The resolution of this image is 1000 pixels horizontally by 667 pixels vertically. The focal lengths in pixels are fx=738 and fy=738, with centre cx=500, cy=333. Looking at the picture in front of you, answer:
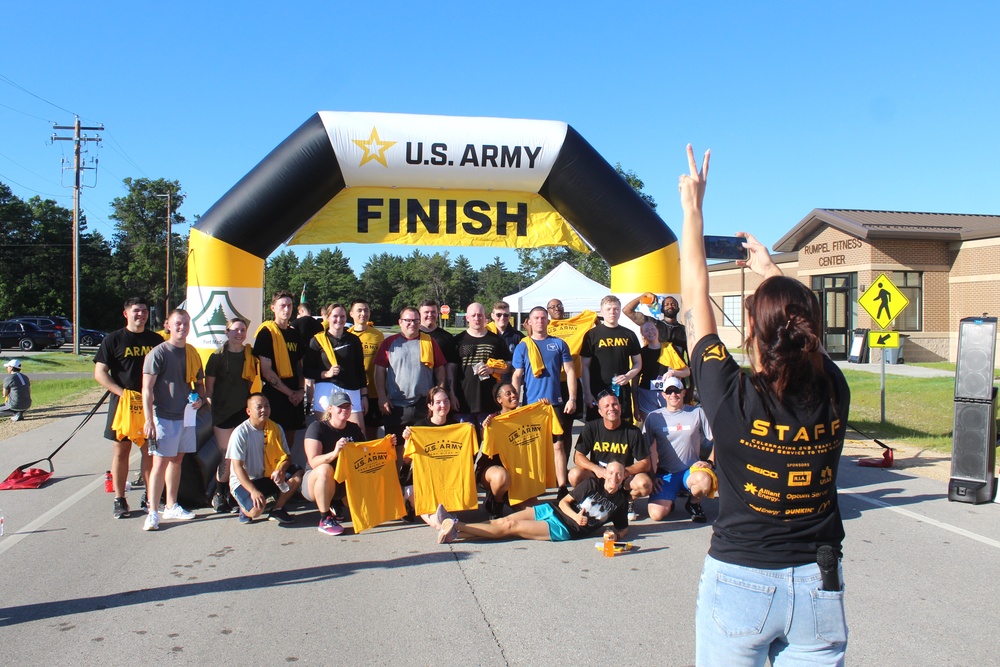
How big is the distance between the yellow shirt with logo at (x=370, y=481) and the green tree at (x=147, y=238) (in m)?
56.3

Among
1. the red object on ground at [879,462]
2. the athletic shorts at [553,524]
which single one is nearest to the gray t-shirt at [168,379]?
the athletic shorts at [553,524]

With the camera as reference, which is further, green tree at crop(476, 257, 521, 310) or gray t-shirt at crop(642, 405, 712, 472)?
green tree at crop(476, 257, 521, 310)

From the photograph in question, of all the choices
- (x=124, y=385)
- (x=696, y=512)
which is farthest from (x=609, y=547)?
(x=124, y=385)

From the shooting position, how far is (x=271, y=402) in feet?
23.5

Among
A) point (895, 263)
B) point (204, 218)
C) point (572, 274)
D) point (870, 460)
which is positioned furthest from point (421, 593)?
point (895, 263)

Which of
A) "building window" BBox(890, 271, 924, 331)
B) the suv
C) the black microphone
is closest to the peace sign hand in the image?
the black microphone

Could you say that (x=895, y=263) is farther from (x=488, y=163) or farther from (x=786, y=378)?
(x=786, y=378)

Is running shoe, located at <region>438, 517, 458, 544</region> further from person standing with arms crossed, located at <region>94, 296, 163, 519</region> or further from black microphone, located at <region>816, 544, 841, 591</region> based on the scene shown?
black microphone, located at <region>816, 544, 841, 591</region>

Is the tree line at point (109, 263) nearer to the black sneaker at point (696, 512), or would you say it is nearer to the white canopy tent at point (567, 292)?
the white canopy tent at point (567, 292)

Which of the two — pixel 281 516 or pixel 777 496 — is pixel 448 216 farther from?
pixel 777 496

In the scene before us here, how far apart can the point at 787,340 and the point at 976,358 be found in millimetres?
6531

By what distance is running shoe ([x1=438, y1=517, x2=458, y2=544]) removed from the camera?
577 cm

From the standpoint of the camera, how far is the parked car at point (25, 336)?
3528cm

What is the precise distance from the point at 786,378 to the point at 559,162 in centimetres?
686
